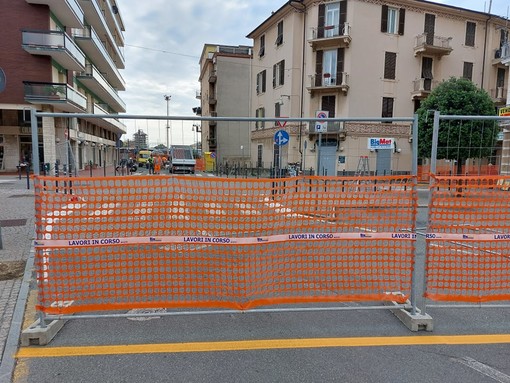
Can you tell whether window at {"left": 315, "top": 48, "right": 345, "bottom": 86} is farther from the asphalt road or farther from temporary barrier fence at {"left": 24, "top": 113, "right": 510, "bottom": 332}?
the asphalt road

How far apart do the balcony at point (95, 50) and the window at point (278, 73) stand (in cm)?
1597

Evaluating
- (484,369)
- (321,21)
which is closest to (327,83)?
(321,21)

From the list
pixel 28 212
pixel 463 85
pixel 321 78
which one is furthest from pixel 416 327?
pixel 321 78

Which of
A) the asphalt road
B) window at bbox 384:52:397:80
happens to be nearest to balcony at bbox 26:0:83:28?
window at bbox 384:52:397:80

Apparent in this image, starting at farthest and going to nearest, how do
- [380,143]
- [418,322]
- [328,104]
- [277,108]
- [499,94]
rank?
[277,108] → [499,94] → [328,104] → [380,143] → [418,322]

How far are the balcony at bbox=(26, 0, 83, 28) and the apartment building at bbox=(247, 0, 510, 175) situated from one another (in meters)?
16.0

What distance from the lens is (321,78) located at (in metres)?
27.8

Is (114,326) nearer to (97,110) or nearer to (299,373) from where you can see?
(299,373)

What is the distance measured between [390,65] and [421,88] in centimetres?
315

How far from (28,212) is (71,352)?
8.24m

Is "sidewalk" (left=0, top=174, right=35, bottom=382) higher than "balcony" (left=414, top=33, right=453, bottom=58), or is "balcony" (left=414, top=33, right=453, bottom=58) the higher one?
"balcony" (left=414, top=33, right=453, bottom=58)

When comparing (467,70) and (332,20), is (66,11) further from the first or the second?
(467,70)

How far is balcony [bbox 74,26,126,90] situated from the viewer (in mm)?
28281

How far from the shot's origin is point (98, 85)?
107 feet
